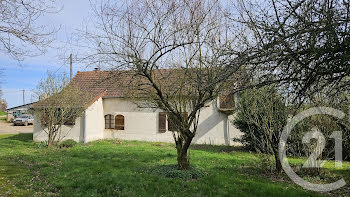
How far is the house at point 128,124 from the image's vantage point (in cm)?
1445

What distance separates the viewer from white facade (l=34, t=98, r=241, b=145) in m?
14.5

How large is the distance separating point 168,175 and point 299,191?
126 inches

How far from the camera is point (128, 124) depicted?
15648 millimetres

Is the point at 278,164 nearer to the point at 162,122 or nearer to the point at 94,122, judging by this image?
the point at 162,122

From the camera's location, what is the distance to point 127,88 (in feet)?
21.4

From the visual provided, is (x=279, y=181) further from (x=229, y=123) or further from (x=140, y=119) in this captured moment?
(x=140, y=119)

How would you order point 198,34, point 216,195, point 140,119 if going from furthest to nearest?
point 140,119 → point 198,34 → point 216,195

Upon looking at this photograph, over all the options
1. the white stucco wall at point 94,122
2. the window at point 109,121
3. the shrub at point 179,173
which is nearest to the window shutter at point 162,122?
the window at point 109,121

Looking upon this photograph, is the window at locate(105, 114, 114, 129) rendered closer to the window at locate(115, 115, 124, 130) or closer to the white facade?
the white facade

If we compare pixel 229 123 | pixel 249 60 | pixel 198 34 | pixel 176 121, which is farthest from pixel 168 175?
pixel 229 123

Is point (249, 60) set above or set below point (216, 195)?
above

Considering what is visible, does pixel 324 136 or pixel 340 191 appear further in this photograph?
pixel 324 136

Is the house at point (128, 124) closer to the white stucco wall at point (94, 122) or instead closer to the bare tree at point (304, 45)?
the white stucco wall at point (94, 122)

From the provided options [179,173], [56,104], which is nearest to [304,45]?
[179,173]
